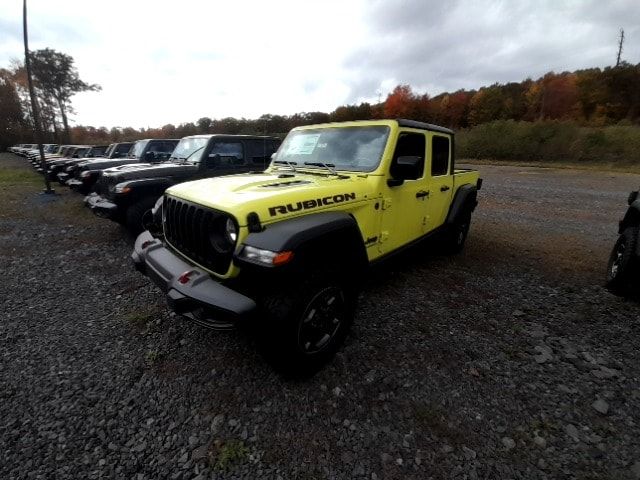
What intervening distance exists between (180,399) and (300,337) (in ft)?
3.12

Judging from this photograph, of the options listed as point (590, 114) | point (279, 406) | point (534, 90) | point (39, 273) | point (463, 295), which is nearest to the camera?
point (279, 406)

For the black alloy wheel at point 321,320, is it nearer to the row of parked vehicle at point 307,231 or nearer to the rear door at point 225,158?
the row of parked vehicle at point 307,231

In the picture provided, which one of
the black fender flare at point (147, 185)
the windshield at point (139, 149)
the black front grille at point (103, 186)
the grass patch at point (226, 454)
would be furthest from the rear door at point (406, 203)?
the windshield at point (139, 149)

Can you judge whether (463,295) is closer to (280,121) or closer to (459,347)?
(459,347)

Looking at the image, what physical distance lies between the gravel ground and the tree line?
33.0 m

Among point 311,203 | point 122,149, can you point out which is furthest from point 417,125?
point 122,149

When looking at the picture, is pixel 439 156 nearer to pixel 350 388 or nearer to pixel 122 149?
pixel 350 388

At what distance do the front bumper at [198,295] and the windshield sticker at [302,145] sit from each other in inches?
74.2

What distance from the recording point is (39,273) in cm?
447

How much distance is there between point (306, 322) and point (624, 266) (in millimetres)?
3554

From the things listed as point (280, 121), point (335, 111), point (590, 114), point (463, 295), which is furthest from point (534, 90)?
point (463, 295)

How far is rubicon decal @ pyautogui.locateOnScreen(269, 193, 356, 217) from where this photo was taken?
7.81ft

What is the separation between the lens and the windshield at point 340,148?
3307 mm

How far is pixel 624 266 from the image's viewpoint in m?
3.58
